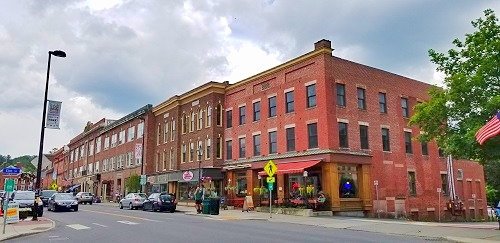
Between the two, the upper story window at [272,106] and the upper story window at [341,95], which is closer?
the upper story window at [341,95]

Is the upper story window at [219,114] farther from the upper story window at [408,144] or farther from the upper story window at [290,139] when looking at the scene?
the upper story window at [408,144]

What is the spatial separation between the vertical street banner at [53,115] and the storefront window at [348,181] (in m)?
17.7

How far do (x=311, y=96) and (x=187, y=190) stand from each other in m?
18.5

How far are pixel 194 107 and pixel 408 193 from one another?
21.6 meters

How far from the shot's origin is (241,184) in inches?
1480

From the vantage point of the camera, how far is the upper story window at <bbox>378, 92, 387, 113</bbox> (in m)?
34.3

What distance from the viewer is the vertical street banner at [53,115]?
2241 cm

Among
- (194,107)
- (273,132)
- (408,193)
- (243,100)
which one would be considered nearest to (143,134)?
(194,107)

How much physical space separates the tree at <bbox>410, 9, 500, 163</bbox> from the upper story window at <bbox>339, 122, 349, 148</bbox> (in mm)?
9362

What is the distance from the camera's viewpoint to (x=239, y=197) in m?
37.3

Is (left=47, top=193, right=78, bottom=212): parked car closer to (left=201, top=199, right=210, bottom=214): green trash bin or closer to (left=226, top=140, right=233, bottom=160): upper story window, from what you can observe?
(left=201, top=199, right=210, bottom=214): green trash bin

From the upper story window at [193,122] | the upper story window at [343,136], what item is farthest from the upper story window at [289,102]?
the upper story window at [193,122]

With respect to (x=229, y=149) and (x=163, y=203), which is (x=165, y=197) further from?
(x=229, y=149)

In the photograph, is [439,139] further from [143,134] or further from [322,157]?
[143,134]
